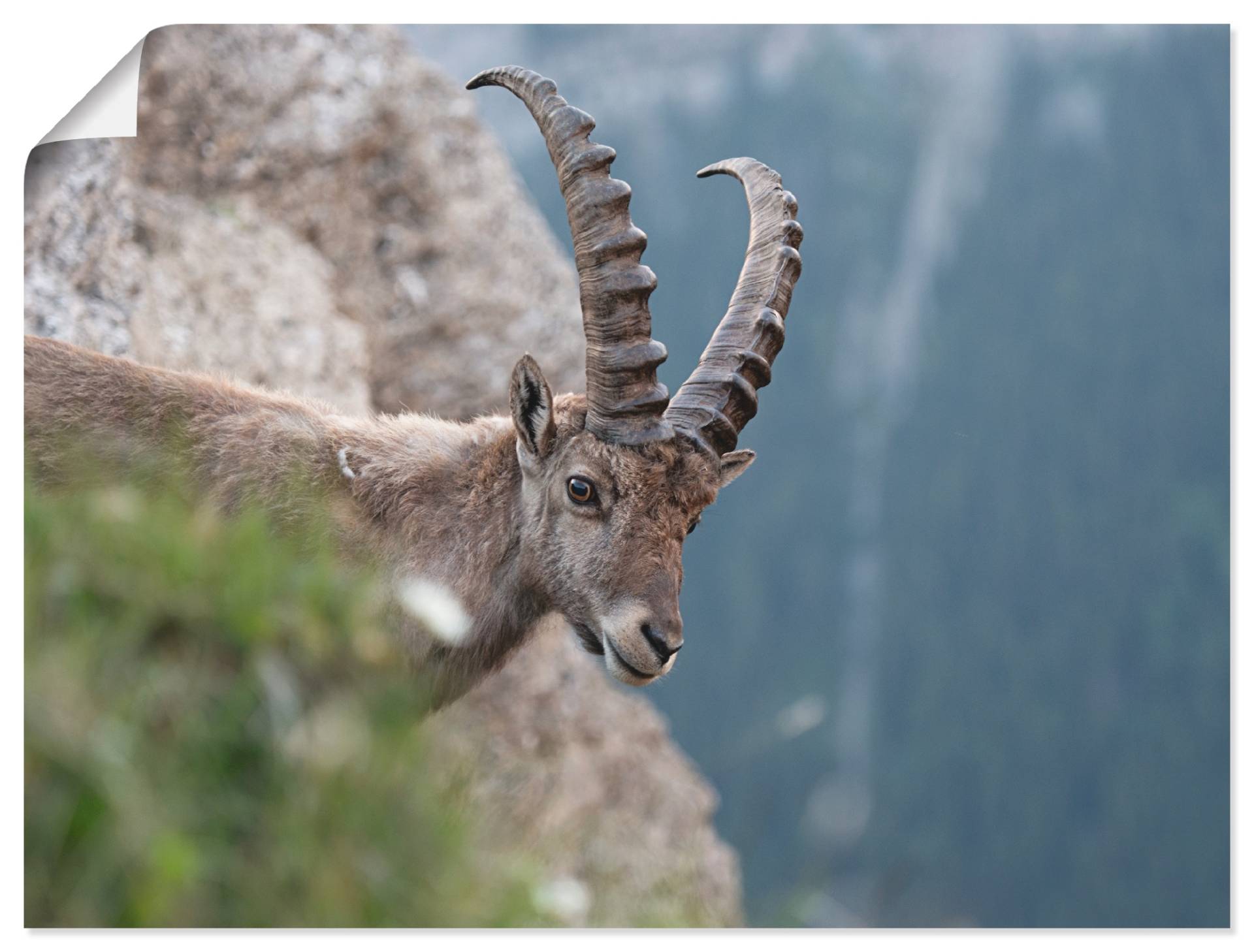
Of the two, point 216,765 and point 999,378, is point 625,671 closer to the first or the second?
point 216,765

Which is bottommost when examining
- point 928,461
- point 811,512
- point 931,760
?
point 931,760

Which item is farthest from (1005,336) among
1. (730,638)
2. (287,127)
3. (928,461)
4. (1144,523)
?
(730,638)

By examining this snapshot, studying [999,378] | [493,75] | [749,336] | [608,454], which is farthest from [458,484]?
[999,378]

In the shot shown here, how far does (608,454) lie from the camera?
18.2 feet

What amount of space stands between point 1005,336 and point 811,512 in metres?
16.6

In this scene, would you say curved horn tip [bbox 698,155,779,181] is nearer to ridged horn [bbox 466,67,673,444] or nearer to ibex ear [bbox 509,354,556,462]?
ridged horn [bbox 466,67,673,444]

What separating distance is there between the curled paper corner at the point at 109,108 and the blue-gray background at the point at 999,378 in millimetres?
1998

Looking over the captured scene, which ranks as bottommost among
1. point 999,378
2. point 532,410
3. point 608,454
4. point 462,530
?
point 999,378

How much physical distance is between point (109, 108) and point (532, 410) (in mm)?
3193

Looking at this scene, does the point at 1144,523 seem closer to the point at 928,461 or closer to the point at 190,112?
the point at 190,112

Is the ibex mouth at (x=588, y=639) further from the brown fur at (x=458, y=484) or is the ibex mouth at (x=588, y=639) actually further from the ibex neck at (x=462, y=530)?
the ibex neck at (x=462, y=530)

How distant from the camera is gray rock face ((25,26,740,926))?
7.93 meters

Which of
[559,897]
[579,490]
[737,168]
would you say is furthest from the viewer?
[737,168]

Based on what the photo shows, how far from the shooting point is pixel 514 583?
226 inches
